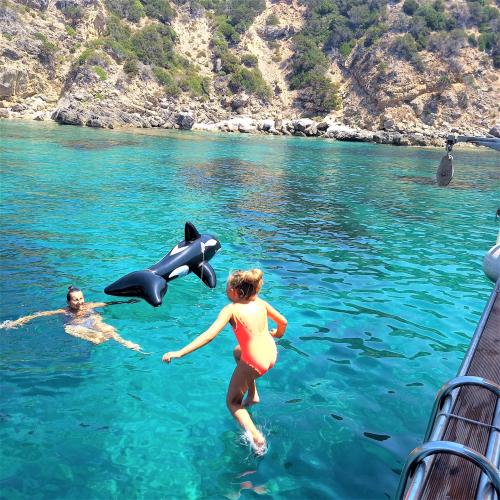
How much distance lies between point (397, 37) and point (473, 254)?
70.9m

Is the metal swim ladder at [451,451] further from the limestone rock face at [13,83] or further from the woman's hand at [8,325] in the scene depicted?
the limestone rock face at [13,83]

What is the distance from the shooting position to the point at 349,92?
249 ft

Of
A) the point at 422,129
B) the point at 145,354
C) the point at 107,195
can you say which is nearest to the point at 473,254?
the point at 145,354

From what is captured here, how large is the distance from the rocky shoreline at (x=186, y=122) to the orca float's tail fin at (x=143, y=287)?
4813 centimetres

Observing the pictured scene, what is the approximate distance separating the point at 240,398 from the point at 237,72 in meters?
76.8

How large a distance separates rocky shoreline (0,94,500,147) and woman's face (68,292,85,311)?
48.1 meters

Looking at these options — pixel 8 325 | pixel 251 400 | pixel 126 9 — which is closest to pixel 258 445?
pixel 251 400

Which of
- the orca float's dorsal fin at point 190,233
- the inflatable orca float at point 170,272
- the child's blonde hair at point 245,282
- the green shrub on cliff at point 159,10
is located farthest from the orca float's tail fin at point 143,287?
the green shrub on cliff at point 159,10

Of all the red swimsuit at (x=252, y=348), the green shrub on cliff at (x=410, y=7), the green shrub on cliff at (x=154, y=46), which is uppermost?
the green shrub on cliff at (x=410, y=7)

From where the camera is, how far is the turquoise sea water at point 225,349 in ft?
14.9

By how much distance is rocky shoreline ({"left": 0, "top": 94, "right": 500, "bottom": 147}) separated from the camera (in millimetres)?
54812

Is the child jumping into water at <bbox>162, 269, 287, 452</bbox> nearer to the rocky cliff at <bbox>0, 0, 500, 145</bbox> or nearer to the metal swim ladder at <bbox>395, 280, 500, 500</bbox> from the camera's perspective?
the metal swim ladder at <bbox>395, 280, 500, 500</bbox>

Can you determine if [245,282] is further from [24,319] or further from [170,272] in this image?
[24,319]

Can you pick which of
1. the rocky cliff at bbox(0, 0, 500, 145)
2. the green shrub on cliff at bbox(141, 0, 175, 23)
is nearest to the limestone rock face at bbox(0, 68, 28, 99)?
the rocky cliff at bbox(0, 0, 500, 145)
